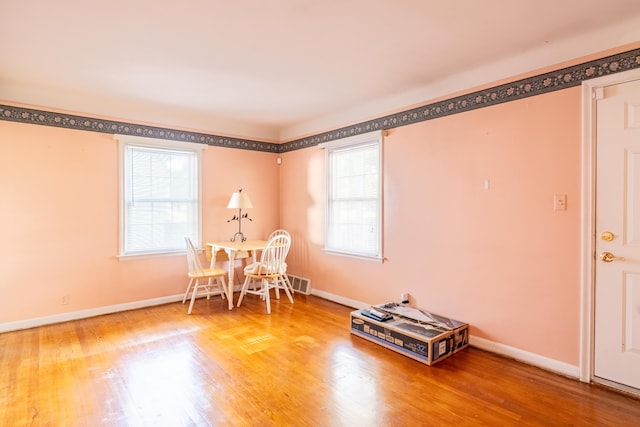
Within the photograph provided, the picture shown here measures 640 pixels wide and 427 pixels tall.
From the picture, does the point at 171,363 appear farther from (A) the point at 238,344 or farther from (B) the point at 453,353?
(B) the point at 453,353

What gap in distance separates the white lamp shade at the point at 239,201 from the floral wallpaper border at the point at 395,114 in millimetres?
809

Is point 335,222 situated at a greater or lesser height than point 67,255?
greater

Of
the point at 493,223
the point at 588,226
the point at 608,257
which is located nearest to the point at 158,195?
the point at 493,223

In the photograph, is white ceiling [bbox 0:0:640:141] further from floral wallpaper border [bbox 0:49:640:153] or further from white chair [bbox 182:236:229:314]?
white chair [bbox 182:236:229:314]

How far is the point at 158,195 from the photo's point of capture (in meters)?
4.36

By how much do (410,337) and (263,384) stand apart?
1.26m

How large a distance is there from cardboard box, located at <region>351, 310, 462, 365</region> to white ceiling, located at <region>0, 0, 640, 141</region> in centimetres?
224

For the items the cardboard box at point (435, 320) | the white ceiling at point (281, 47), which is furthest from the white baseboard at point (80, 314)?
the cardboard box at point (435, 320)

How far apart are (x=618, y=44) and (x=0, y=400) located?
15.7 ft

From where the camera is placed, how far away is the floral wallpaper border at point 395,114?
7.97ft

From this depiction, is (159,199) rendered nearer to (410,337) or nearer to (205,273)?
(205,273)

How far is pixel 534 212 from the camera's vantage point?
2.71 meters

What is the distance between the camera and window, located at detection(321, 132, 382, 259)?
3.99 metres

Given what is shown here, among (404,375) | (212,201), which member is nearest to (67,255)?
(212,201)
